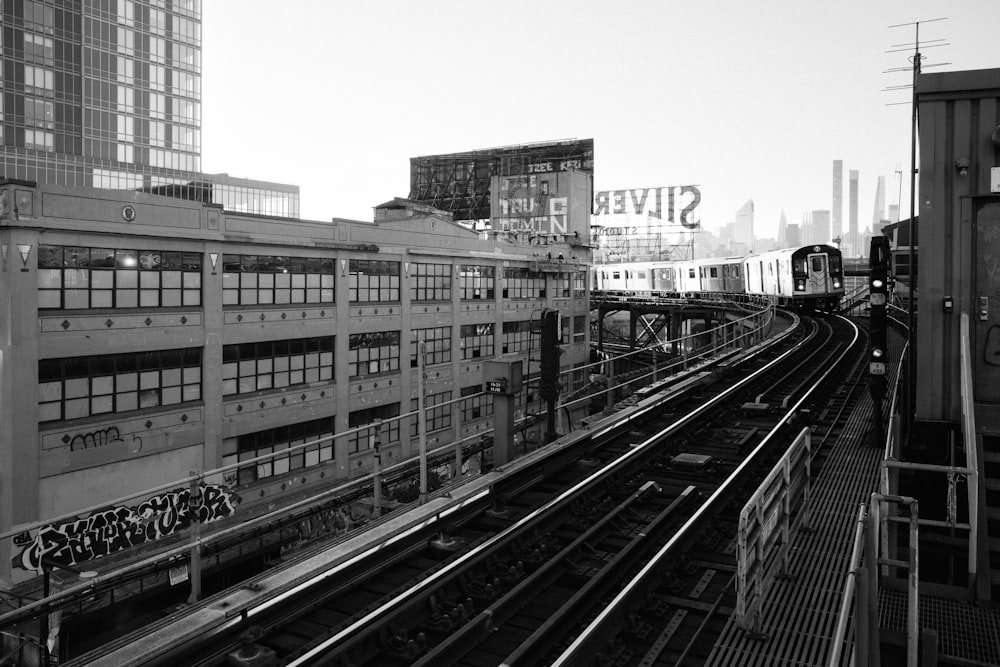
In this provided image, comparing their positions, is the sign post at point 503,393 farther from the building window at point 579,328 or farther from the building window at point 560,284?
the building window at point 579,328

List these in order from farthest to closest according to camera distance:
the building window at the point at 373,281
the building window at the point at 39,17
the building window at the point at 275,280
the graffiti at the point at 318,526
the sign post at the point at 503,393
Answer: the building window at the point at 39,17 → the building window at the point at 373,281 → the graffiti at the point at 318,526 → the building window at the point at 275,280 → the sign post at the point at 503,393

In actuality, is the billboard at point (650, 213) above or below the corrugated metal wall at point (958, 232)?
above

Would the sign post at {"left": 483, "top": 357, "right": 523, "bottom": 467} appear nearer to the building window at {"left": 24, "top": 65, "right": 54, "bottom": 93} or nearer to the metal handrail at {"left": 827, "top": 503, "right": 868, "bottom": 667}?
the metal handrail at {"left": 827, "top": 503, "right": 868, "bottom": 667}

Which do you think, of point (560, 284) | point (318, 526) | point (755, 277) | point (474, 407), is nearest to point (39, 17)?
point (560, 284)

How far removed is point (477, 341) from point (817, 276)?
21.4 metres

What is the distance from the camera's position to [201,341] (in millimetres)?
25812

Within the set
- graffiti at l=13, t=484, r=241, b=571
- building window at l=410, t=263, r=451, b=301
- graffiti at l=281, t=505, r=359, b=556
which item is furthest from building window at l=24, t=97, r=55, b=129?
graffiti at l=13, t=484, r=241, b=571

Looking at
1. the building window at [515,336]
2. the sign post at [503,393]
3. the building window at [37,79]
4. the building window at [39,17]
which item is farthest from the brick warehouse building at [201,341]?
the building window at [39,17]

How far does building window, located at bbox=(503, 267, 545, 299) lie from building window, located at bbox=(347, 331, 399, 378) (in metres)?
11.5

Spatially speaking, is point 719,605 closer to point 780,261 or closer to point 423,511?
point 423,511

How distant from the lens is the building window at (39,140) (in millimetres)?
70312

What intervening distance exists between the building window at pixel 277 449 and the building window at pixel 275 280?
205 inches

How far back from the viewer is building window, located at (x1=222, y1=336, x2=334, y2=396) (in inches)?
A: 1071

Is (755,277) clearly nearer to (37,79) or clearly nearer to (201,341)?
(201,341)
